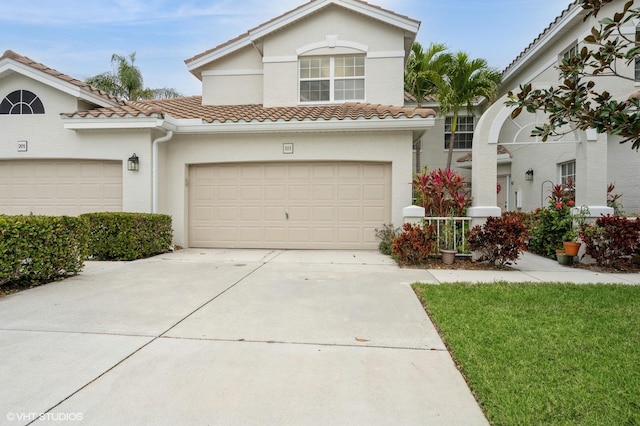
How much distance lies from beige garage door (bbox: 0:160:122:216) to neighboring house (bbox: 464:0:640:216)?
9.59 m

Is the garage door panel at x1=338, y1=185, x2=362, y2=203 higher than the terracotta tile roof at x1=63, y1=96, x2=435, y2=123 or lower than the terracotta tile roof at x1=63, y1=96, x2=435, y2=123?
lower

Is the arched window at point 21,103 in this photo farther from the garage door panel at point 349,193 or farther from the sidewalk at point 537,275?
the sidewalk at point 537,275

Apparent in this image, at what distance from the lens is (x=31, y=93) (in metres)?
9.72

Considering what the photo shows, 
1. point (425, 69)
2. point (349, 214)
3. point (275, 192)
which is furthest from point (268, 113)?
point (425, 69)

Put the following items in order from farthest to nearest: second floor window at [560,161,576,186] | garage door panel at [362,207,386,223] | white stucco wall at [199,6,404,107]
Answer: white stucco wall at [199,6,404,107] → second floor window at [560,161,576,186] → garage door panel at [362,207,386,223]

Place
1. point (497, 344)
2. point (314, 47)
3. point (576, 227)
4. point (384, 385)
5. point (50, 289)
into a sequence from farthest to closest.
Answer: point (314, 47), point (576, 227), point (50, 289), point (497, 344), point (384, 385)

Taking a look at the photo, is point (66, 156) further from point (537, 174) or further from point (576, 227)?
point (537, 174)

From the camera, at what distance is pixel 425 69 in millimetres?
13188

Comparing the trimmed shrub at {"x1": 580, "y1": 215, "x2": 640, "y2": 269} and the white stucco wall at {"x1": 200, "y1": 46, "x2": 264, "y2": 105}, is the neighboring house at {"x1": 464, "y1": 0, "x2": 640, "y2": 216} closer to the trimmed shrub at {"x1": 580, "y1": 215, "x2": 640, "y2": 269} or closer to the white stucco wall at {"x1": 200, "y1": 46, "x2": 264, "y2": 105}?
the trimmed shrub at {"x1": 580, "y1": 215, "x2": 640, "y2": 269}

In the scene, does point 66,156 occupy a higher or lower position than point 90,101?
lower

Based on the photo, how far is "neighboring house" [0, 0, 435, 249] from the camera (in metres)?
9.26

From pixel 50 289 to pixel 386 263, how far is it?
605cm

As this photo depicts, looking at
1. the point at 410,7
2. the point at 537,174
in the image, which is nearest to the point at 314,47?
the point at 410,7

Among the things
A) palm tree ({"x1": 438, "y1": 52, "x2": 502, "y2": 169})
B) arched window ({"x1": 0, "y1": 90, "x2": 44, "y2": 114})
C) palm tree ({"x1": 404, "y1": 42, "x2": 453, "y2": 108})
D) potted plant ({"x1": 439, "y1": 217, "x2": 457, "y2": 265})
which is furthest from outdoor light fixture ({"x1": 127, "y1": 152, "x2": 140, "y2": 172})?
palm tree ({"x1": 438, "y1": 52, "x2": 502, "y2": 169})
